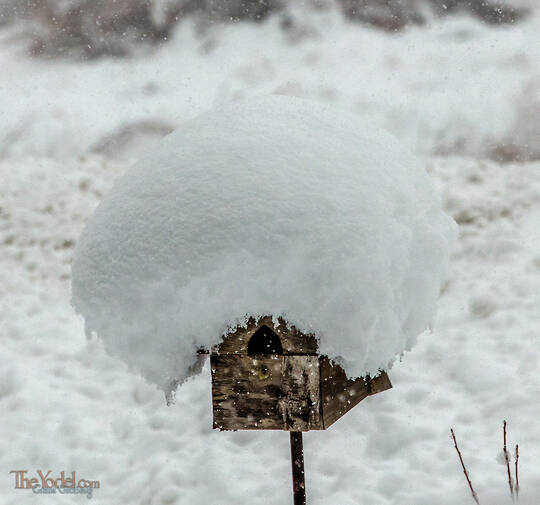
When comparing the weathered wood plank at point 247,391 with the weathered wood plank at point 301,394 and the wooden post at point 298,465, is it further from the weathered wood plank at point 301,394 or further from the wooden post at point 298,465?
the wooden post at point 298,465

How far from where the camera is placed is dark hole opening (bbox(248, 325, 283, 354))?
1846 millimetres

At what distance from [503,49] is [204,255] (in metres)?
7.93

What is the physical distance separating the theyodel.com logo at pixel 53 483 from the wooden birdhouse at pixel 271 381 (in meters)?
2.05

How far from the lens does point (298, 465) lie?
212cm

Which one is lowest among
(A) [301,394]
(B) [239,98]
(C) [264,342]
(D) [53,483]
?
(D) [53,483]

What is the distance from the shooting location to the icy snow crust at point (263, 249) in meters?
1.53

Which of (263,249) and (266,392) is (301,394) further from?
(263,249)

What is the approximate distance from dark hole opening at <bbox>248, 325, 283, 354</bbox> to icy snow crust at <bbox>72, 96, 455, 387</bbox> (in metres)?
0.25

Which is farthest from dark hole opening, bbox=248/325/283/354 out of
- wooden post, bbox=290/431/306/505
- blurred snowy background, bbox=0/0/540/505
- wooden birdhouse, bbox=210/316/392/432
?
blurred snowy background, bbox=0/0/540/505

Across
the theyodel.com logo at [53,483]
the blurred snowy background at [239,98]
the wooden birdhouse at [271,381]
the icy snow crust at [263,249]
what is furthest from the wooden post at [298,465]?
the theyodel.com logo at [53,483]

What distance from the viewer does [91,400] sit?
4.25 metres

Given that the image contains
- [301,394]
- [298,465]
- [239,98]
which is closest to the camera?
[301,394]

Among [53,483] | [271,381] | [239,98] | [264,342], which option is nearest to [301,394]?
[271,381]

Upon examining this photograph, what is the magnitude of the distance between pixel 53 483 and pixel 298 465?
2098mm
